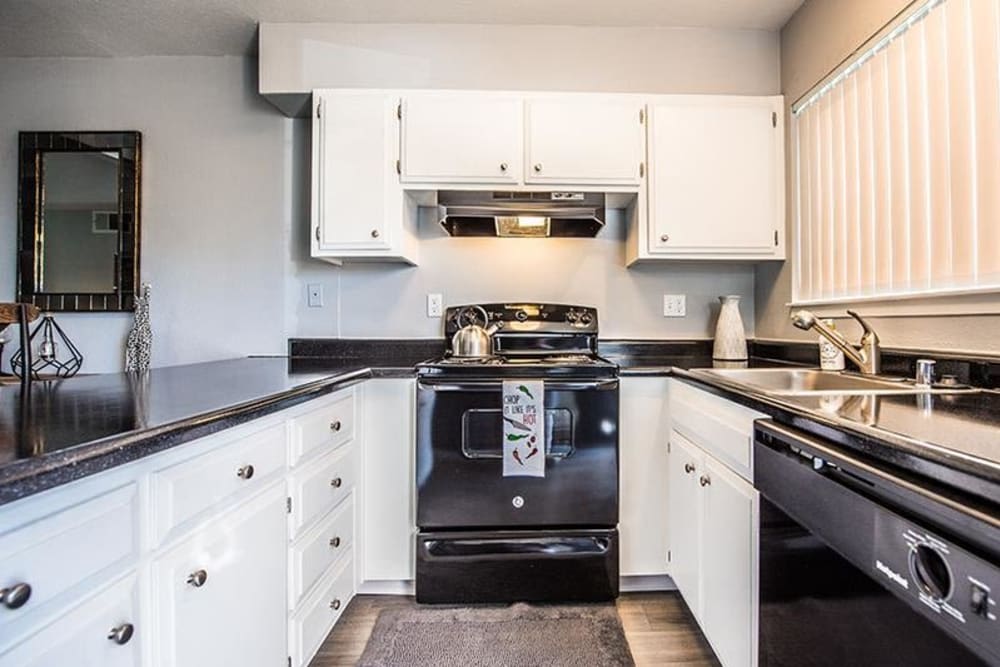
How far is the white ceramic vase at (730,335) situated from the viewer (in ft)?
7.57

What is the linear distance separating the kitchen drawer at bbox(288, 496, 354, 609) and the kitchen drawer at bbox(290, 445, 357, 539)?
0.12 ft

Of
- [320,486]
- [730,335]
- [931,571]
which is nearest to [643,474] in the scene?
[730,335]

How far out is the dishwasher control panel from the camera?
529 millimetres

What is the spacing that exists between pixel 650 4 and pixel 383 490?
7.03 feet

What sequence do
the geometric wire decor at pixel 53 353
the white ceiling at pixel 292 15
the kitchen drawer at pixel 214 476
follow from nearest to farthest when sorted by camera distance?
the kitchen drawer at pixel 214 476, the white ceiling at pixel 292 15, the geometric wire decor at pixel 53 353

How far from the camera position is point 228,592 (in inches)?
41.9

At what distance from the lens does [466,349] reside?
224cm

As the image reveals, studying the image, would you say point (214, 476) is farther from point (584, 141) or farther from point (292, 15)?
point (292, 15)

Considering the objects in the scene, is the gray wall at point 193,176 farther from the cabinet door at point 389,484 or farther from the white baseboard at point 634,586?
the white baseboard at point 634,586

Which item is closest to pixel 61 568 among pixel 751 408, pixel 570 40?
pixel 751 408

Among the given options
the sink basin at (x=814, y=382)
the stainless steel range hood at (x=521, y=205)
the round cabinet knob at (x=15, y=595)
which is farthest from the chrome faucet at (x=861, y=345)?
the round cabinet knob at (x=15, y=595)

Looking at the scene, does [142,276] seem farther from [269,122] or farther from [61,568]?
[61,568]

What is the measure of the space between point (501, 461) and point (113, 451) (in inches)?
50.9

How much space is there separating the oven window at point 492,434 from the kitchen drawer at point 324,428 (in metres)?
0.40
